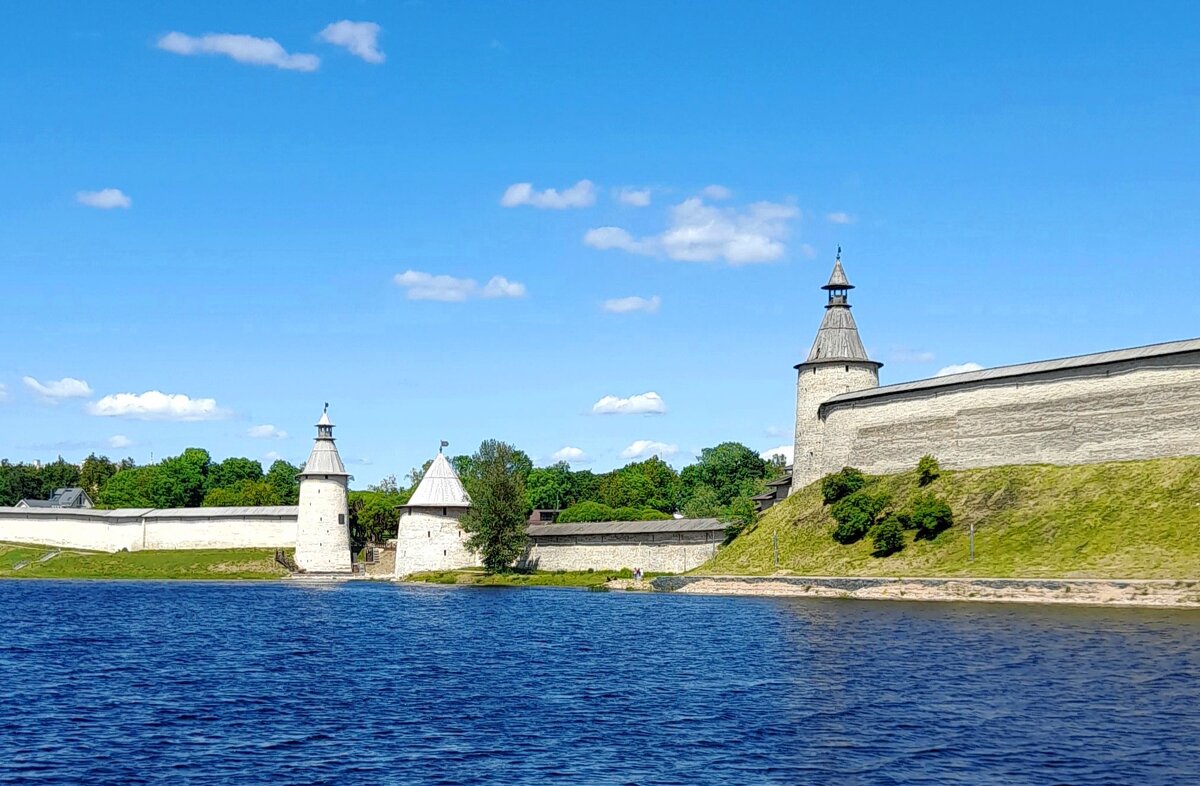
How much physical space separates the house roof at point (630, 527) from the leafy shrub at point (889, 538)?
13393 mm

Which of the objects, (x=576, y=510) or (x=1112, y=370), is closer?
(x=1112, y=370)

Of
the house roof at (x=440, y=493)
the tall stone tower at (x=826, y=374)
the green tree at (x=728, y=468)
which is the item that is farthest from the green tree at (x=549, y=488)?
the tall stone tower at (x=826, y=374)

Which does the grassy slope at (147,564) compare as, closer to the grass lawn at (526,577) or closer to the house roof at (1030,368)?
the grass lawn at (526,577)

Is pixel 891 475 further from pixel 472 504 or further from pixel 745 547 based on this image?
pixel 472 504

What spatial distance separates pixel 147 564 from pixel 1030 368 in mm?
53333

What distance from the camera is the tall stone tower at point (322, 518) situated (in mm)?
68938

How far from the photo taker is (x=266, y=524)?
7675 cm

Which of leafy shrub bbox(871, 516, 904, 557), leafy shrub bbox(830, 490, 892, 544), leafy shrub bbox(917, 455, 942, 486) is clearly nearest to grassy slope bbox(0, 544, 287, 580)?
leafy shrub bbox(830, 490, 892, 544)

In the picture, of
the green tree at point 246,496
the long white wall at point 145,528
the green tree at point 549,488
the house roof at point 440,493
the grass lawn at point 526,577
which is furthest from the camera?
the green tree at point 549,488

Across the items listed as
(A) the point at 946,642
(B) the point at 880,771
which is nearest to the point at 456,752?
(B) the point at 880,771

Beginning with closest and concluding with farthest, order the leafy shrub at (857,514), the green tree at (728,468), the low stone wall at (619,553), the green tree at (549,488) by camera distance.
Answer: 1. the leafy shrub at (857,514)
2. the low stone wall at (619,553)
3. the green tree at (728,468)
4. the green tree at (549,488)

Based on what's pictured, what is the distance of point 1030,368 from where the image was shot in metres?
50.8

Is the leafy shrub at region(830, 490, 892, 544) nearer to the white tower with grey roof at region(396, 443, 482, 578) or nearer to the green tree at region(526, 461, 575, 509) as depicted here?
the white tower with grey roof at region(396, 443, 482, 578)

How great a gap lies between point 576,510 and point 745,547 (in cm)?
3539
